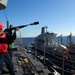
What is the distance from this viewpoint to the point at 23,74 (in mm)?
6340

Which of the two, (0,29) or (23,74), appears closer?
(0,29)

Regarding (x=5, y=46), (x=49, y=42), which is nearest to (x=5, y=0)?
(x=5, y=46)

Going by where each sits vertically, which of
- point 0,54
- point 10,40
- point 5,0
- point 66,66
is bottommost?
point 66,66

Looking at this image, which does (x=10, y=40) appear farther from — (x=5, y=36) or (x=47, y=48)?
(x=47, y=48)

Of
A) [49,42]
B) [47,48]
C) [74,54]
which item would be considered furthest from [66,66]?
[49,42]

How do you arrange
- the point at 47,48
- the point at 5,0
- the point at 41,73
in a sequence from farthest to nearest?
the point at 47,48
the point at 41,73
the point at 5,0

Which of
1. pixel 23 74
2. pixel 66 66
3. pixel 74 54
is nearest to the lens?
pixel 23 74

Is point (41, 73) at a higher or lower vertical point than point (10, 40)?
lower

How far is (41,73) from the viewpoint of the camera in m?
6.80

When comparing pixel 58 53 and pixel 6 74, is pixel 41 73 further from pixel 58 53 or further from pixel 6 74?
pixel 58 53

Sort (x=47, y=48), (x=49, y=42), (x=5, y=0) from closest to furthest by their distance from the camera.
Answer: (x=5, y=0) < (x=47, y=48) < (x=49, y=42)

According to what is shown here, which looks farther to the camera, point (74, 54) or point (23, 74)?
point (74, 54)

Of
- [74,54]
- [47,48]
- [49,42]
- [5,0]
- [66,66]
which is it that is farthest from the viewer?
[49,42]

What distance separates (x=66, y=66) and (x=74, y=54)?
4.41 metres
